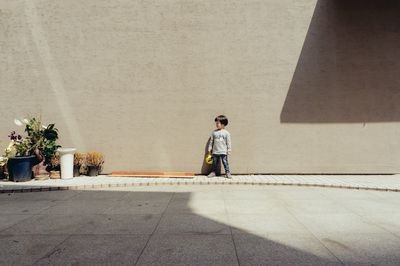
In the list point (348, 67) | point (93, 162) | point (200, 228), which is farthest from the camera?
point (348, 67)

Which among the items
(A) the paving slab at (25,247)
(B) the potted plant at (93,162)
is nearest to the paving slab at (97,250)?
(A) the paving slab at (25,247)

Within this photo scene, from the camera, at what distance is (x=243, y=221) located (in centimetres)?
556

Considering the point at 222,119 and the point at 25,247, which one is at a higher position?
the point at 222,119

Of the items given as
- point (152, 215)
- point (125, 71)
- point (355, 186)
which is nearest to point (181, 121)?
point (125, 71)

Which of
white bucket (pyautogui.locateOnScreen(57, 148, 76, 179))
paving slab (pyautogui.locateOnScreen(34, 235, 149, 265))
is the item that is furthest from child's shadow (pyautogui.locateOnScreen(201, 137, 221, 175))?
paving slab (pyautogui.locateOnScreen(34, 235, 149, 265))

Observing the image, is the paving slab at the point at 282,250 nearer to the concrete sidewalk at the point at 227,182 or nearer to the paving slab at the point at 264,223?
the paving slab at the point at 264,223

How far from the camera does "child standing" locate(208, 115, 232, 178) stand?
9.87m

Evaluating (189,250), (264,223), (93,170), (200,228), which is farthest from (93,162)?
(189,250)

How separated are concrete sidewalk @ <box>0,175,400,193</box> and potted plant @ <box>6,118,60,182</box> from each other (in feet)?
1.30

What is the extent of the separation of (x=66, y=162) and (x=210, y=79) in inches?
208

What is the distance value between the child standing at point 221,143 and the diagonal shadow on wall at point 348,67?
2061 mm

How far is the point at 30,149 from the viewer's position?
9.74 metres

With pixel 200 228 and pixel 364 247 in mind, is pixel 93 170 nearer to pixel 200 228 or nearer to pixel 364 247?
pixel 200 228

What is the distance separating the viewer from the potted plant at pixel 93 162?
10.2m
